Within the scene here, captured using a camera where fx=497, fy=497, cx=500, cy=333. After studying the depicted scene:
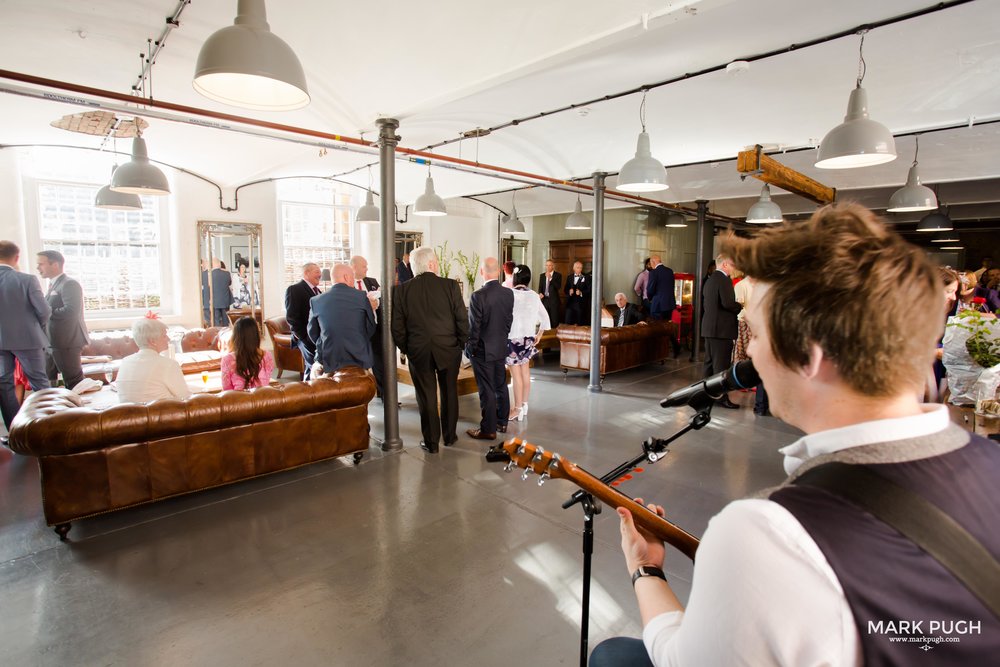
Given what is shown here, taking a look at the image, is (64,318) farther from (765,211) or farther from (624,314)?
(765,211)

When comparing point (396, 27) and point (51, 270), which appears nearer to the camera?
point (396, 27)

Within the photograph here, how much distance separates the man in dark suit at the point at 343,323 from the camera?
442 centimetres

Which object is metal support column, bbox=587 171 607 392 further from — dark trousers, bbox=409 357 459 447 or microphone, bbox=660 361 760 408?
microphone, bbox=660 361 760 408

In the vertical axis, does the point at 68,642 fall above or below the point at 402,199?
below

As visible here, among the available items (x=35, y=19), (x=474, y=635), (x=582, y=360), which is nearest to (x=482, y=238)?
(x=582, y=360)

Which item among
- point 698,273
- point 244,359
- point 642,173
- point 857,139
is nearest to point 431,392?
point 244,359

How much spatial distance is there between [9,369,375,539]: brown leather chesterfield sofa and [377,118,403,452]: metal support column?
0.46 m

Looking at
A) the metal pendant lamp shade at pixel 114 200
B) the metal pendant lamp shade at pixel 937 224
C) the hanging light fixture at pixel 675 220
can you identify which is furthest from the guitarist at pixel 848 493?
the hanging light fixture at pixel 675 220

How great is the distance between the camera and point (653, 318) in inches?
363

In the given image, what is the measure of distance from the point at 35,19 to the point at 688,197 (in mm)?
8857

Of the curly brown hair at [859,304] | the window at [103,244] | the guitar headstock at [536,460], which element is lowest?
the guitar headstock at [536,460]

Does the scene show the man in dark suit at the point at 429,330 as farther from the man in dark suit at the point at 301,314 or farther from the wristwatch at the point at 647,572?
the wristwatch at the point at 647,572

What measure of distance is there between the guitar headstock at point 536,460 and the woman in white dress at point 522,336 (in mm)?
3817

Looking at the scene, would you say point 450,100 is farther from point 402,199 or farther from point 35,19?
point 402,199
